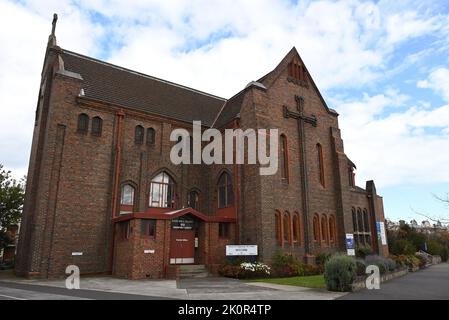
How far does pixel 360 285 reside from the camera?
13.9 m

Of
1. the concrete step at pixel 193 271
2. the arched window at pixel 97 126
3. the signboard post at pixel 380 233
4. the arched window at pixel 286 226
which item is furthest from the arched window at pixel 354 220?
the arched window at pixel 97 126

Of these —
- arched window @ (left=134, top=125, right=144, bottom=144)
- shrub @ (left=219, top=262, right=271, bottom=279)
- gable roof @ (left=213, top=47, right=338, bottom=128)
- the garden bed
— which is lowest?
the garden bed

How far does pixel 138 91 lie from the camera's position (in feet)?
83.6

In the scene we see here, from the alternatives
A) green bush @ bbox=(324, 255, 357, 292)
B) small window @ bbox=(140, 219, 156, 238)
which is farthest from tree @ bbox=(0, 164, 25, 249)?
green bush @ bbox=(324, 255, 357, 292)

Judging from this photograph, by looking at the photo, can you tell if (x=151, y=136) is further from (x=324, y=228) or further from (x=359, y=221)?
(x=359, y=221)

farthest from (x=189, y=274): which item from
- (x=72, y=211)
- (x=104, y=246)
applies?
(x=72, y=211)

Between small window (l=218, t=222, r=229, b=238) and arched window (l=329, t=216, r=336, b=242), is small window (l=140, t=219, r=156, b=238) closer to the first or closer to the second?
small window (l=218, t=222, r=229, b=238)

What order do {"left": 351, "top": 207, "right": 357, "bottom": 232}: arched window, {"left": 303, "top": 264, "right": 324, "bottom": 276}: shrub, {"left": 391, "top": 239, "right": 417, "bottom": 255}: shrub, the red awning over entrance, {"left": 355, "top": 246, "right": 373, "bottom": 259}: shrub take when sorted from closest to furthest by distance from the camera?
the red awning over entrance < {"left": 303, "top": 264, "right": 324, "bottom": 276}: shrub < {"left": 355, "top": 246, "right": 373, "bottom": 259}: shrub < {"left": 351, "top": 207, "right": 357, "bottom": 232}: arched window < {"left": 391, "top": 239, "right": 417, "bottom": 255}: shrub

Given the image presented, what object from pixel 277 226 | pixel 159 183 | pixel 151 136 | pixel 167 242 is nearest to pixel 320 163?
pixel 277 226

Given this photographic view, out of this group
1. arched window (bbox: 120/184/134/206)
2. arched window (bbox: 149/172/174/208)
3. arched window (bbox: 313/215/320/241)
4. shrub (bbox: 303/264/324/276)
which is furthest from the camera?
arched window (bbox: 313/215/320/241)

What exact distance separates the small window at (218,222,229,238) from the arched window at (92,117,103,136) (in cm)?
956

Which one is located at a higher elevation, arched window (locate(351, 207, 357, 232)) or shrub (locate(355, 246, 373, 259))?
arched window (locate(351, 207, 357, 232))

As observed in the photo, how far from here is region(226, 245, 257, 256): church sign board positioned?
1886 cm

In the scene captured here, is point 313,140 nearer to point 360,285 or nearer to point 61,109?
point 360,285
